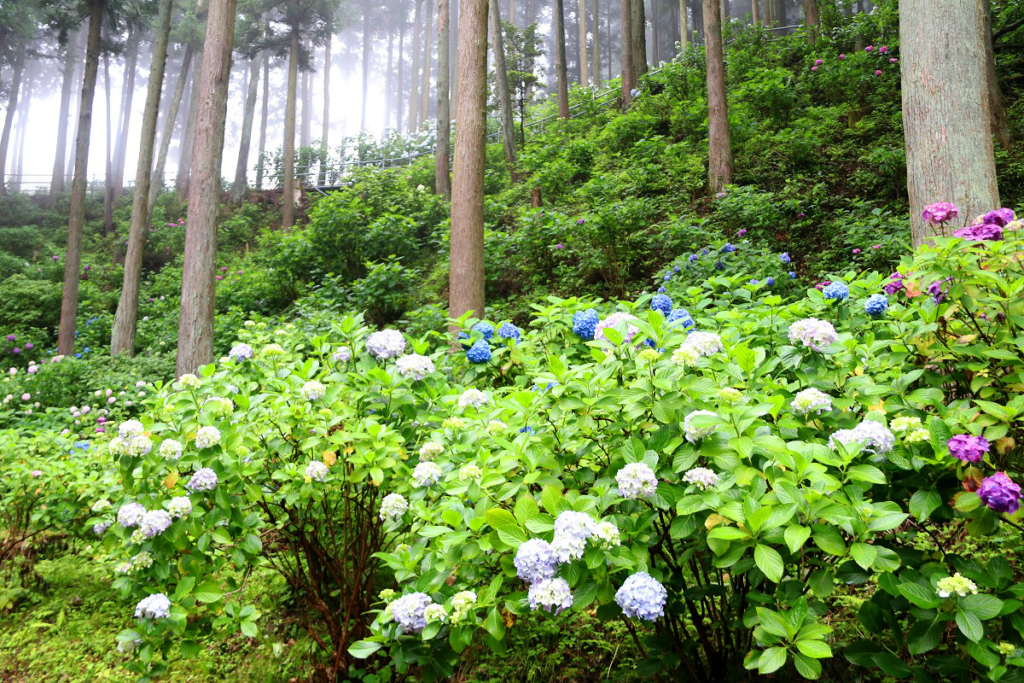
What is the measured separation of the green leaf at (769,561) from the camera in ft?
3.83

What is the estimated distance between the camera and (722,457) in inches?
54.3

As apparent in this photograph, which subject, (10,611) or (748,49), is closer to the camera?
(10,611)

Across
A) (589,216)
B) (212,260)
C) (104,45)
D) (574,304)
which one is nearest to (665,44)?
(104,45)

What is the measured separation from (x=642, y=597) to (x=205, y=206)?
22.9 feet

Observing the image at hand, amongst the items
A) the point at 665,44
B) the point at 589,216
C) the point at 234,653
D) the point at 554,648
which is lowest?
the point at 234,653

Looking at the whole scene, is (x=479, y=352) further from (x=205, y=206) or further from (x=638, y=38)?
(x=638, y=38)

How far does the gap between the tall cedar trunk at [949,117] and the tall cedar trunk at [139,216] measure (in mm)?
10625

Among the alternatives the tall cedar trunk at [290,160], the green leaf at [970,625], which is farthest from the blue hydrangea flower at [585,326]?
the tall cedar trunk at [290,160]

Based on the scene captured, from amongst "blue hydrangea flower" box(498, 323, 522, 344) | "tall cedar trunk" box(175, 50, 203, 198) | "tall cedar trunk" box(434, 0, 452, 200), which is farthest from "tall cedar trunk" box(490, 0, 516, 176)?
"tall cedar trunk" box(175, 50, 203, 198)

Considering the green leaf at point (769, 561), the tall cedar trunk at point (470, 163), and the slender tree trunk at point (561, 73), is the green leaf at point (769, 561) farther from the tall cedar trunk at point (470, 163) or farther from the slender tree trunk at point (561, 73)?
the slender tree trunk at point (561, 73)

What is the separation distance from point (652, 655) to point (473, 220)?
4028 mm

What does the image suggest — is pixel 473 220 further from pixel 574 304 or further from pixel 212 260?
pixel 212 260

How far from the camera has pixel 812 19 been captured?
44.6 ft

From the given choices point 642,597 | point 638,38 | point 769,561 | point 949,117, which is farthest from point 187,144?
point 769,561
